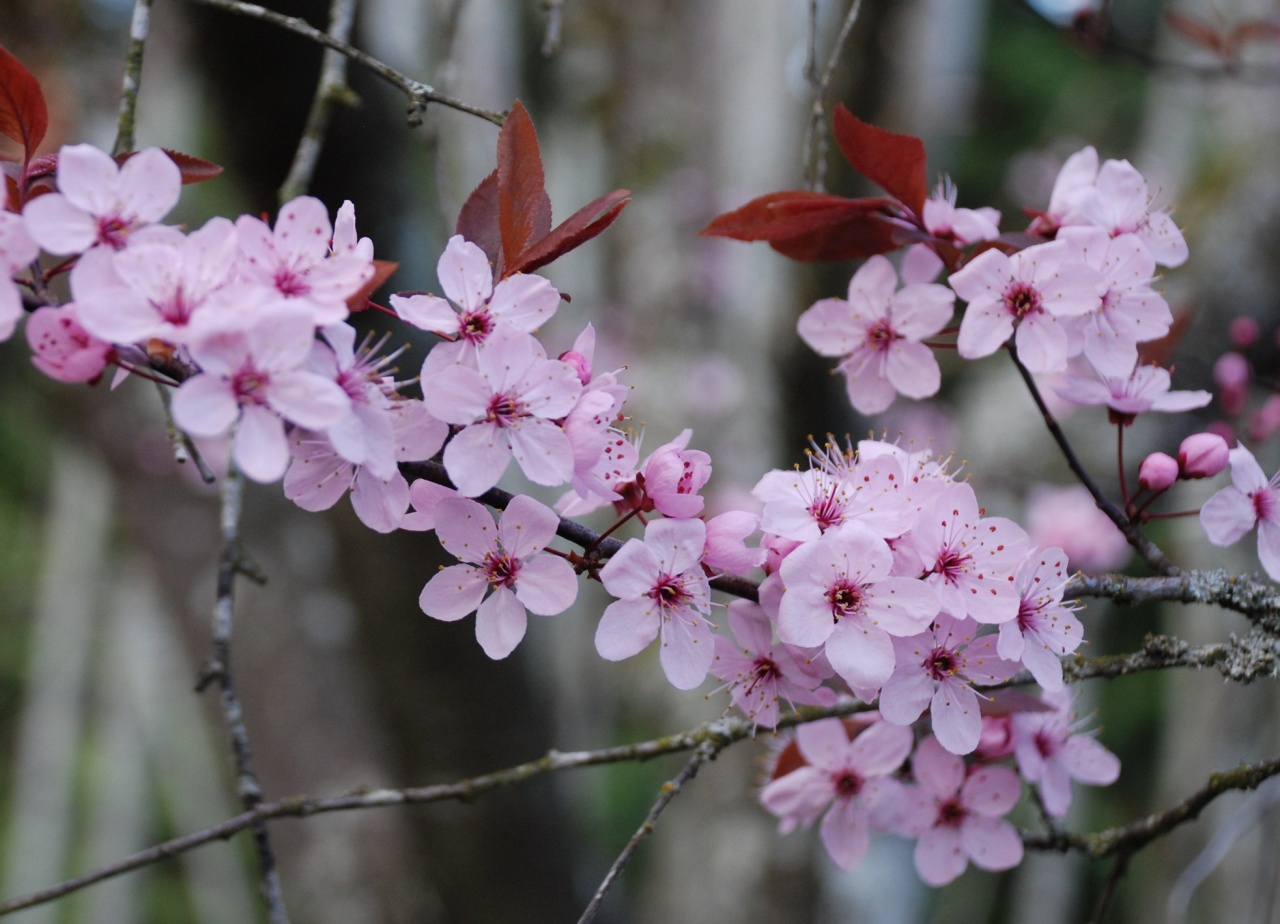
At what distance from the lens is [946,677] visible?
0.67 m

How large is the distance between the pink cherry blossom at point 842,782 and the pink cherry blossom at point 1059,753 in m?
0.11

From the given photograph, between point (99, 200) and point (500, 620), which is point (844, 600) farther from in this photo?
point (99, 200)

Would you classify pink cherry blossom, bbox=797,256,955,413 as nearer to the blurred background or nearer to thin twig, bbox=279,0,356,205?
the blurred background

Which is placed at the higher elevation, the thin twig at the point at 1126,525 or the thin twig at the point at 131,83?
the thin twig at the point at 131,83

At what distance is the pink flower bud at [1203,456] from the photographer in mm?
777

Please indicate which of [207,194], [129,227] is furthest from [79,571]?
[129,227]

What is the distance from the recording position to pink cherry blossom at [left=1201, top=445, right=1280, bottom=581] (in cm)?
74

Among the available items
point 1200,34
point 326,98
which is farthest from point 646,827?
point 1200,34

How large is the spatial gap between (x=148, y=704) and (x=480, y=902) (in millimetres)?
2687

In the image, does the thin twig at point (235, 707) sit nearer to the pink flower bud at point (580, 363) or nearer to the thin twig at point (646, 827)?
the thin twig at point (646, 827)

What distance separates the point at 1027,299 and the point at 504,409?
16.9 inches

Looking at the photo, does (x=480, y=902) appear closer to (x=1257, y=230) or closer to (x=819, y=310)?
(x=819, y=310)

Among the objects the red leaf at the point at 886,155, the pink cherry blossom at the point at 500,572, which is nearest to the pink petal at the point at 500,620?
the pink cherry blossom at the point at 500,572

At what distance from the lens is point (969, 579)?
0.65 meters
